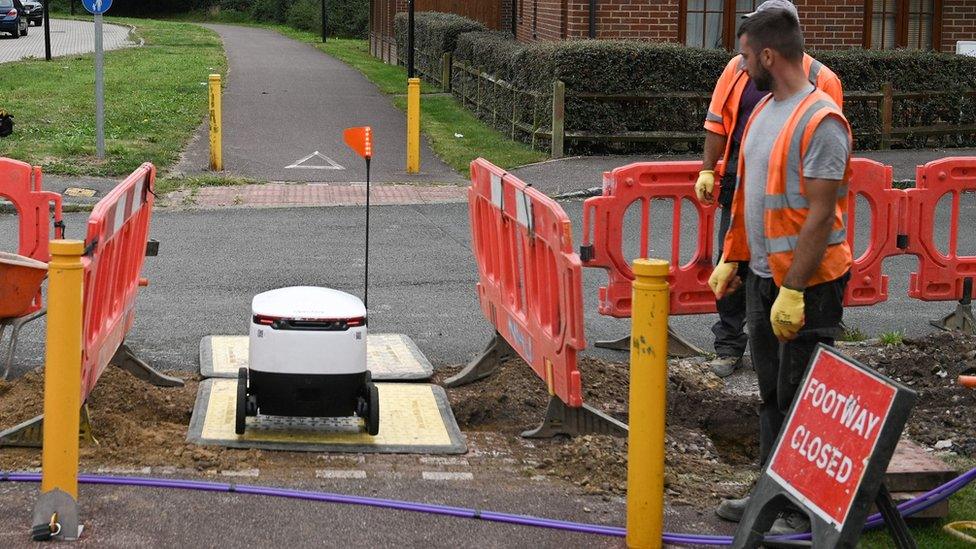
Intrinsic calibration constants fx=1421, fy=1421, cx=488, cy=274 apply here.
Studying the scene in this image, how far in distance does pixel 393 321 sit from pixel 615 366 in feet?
6.33

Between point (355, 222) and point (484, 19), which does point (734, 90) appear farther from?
point (484, 19)

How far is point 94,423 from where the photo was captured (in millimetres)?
6754

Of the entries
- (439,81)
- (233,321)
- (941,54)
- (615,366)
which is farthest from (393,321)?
(439,81)

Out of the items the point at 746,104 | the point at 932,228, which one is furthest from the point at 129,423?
the point at 932,228

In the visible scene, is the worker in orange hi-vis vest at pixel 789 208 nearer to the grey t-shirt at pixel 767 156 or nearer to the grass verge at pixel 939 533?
the grey t-shirt at pixel 767 156

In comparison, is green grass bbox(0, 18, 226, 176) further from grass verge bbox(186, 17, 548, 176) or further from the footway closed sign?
the footway closed sign

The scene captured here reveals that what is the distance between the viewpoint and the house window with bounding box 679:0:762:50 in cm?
2094

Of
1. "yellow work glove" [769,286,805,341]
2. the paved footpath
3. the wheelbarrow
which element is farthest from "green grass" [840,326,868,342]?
the paved footpath

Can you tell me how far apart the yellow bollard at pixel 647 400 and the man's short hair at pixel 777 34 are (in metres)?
0.86

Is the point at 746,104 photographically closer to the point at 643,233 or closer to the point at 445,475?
the point at 643,233

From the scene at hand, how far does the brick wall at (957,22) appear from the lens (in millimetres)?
21781

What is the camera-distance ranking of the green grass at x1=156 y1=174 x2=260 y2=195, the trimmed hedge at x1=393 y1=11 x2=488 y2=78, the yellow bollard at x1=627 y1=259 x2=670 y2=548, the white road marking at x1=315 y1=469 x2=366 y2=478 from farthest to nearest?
the trimmed hedge at x1=393 y1=11 x2=488 y2=78 < the green grass at x1=156 y1=174 x2=260 y2=195 < the white road marking at x1=315 y1=469 x2=366 y2=478 < the yellow bollard at x1=627 y1=259 x2=670 y2=548

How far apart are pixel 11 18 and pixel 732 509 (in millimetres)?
50267

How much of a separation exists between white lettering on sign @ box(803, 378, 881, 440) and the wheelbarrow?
4337 mm
